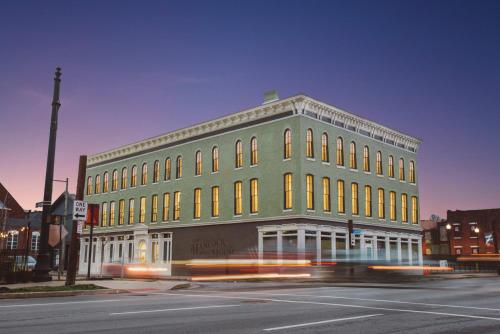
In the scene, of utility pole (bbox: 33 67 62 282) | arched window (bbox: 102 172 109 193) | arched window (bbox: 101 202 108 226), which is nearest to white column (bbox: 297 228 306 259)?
utility pole (bbox: 33 67 62 282)

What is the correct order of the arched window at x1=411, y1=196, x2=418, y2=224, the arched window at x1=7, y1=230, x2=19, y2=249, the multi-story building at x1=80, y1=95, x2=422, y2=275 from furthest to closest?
the arched window at x1=7, y1=230, x2=19, y2=249, the arched window at x1=411, y1=196, x2=418, y2=224, the multi-story building at x1=80, y1=95, x2=422, y2=275

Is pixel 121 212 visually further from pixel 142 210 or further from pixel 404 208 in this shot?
pixel 404 208

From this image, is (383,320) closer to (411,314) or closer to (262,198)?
(411,314)

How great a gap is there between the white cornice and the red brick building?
34251 mm

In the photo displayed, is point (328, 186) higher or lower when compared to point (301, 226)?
higher

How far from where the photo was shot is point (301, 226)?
1395 inches

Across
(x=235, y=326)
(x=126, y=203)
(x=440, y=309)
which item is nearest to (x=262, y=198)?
(x=126, y=203)

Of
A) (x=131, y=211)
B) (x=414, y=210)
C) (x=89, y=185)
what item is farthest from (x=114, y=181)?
(x=414, y=210)

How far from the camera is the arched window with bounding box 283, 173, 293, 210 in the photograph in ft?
120

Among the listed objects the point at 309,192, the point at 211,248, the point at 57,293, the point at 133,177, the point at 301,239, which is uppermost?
the point at 133,177

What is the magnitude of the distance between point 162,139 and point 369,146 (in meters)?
18.3

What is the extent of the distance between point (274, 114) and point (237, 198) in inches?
281

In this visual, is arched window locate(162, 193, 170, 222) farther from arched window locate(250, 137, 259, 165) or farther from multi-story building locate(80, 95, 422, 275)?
arched window locate(250, 137, 259, 165)

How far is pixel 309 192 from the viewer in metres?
36.8
